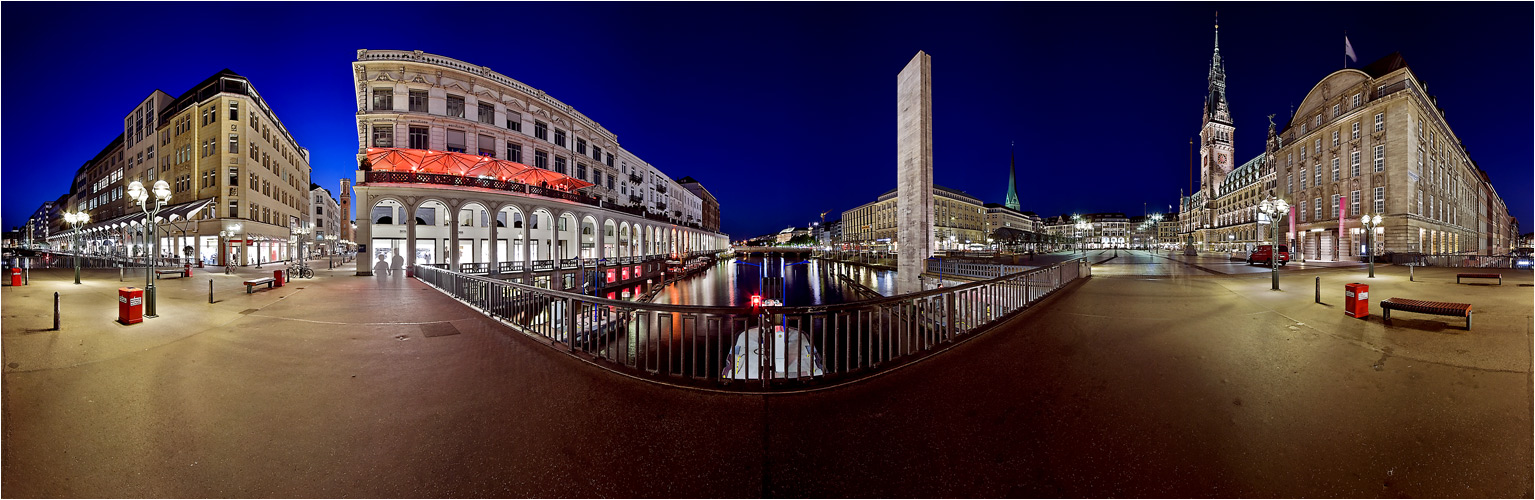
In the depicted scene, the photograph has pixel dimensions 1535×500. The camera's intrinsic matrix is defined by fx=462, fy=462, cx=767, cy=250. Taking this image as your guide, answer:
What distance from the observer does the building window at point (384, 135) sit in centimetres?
2981

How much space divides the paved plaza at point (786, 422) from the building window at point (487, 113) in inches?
1130

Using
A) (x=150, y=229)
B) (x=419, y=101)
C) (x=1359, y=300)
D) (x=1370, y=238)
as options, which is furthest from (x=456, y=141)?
(x=1370, y=238)

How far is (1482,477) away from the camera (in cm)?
332

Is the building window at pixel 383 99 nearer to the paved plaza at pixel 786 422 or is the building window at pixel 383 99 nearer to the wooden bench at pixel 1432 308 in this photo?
the paved plaza at pixel 786 422

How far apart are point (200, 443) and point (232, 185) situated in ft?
164

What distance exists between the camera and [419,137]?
30.4m

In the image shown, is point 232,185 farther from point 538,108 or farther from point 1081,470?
point 1081,470

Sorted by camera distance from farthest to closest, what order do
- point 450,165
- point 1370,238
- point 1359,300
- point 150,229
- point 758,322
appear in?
point 450,165 < point 1370,238 < point 150,229 < point 758,322 < point 1359,300

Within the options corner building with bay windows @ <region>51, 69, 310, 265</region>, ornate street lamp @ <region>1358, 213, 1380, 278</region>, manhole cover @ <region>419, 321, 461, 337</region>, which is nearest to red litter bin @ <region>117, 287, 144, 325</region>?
manhole cover @ <region>419, 321, 461, 337</region>

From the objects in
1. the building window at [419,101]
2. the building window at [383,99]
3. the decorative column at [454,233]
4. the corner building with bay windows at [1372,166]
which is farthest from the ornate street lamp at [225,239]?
the corner building with bay windows at [1372,166]

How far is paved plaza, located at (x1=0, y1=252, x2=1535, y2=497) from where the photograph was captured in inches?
132

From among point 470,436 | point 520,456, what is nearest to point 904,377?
point 520,456

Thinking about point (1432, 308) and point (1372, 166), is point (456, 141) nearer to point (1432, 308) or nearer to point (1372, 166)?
point (1432, 308)

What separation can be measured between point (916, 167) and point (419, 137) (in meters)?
31.6
